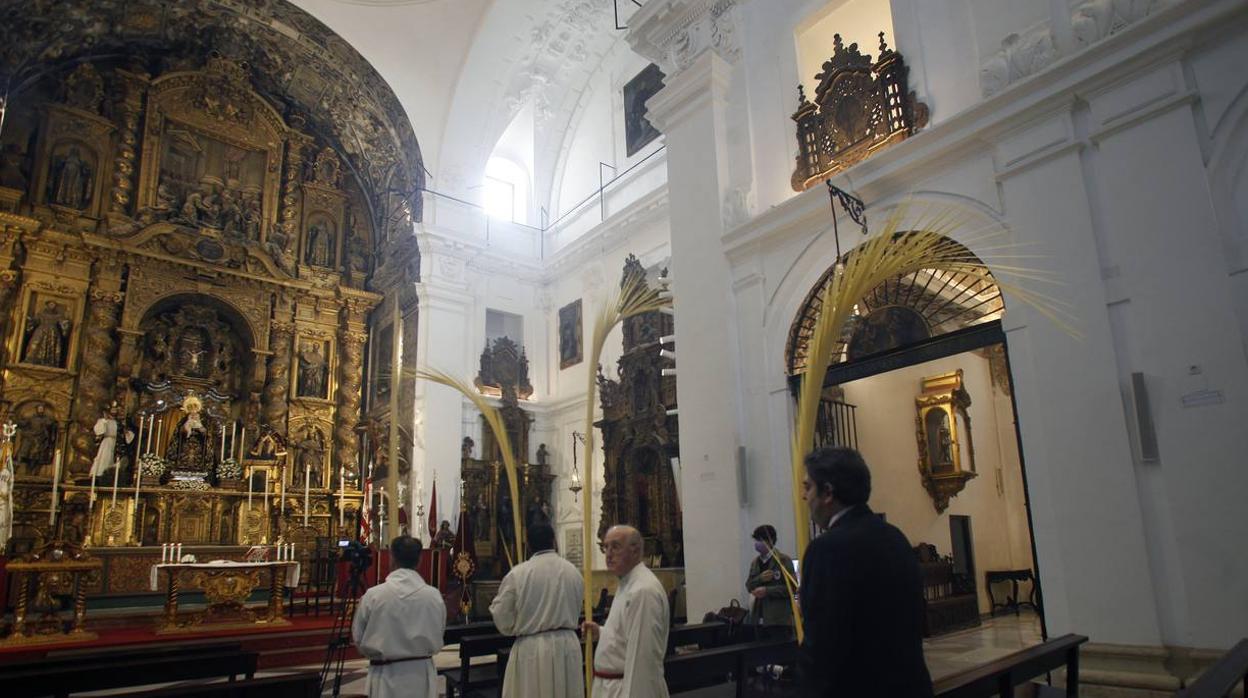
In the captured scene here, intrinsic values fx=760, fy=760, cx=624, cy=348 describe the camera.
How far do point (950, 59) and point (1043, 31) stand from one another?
986mm

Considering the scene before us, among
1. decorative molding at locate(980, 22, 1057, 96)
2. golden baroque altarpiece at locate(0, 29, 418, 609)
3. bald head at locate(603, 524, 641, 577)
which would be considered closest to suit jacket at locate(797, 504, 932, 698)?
bald head at locate(603, 524, 641, 577)

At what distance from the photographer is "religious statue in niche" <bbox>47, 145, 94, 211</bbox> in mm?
17078

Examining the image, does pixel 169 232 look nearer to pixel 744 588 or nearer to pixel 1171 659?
pixel 744 588

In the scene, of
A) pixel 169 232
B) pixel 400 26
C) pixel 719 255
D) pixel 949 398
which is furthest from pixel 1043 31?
pixel 169 232

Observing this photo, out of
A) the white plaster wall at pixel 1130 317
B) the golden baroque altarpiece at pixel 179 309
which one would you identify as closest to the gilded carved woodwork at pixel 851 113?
the white plaster wall at pixel 1130 317

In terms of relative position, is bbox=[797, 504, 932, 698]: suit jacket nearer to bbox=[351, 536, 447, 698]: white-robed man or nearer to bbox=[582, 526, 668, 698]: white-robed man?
bbox=[582, 526, 668, 698]: white-robed man

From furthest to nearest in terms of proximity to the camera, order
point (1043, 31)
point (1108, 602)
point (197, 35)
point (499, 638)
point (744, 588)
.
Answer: point (197, 35) → point (744, 588) → point (1043, 31) → point (499, 638) → point (1108, 602)

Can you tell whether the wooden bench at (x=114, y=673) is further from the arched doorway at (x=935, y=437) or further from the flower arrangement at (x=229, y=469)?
the flower arrangement at (x=229, y=469)

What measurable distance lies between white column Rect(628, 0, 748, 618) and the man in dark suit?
5947 millimetres

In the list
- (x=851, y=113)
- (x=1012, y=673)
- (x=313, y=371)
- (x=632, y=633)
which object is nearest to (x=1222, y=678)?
(x=1012, y=673)

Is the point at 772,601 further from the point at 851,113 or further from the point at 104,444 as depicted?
the point at 104,444

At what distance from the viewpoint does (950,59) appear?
7379mm

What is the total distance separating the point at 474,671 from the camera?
6785 mm

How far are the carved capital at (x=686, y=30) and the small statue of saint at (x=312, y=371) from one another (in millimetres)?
12903
